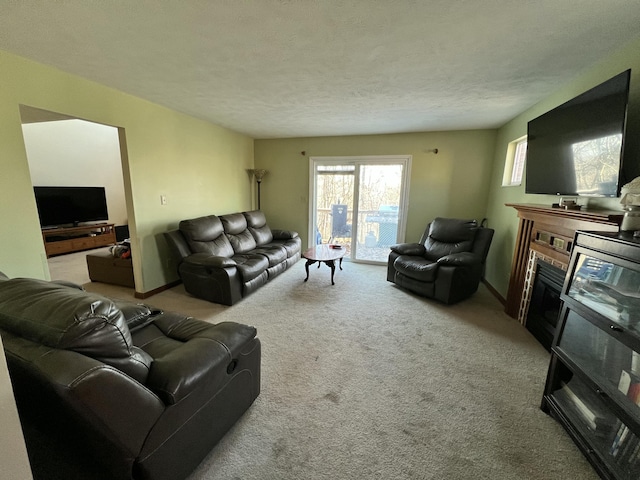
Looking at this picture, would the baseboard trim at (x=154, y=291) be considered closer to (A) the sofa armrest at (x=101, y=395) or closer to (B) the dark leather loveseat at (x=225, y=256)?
(B) the dark leather loveseat at (x=225, y=256)

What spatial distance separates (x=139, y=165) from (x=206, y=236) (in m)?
1.12

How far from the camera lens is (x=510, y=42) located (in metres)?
1.71

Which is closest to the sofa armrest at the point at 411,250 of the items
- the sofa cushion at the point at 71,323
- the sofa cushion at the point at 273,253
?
the sofa cushion at the point at 273,253

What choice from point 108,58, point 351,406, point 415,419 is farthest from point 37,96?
point 415,419

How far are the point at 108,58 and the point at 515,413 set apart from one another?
Result: 381cm

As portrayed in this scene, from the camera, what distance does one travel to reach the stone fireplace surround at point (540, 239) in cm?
188

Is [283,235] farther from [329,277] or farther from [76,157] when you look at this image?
[76,157]

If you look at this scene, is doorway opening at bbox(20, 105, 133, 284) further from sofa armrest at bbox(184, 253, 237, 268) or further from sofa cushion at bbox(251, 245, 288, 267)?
sofa cushion at bbox(251, 245, 288, 267)

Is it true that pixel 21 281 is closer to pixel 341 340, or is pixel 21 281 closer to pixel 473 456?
pixel 341 340

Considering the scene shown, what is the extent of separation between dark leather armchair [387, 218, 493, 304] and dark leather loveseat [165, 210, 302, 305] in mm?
1779

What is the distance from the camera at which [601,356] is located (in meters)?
1.42

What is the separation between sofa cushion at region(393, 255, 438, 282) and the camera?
10.4 feet

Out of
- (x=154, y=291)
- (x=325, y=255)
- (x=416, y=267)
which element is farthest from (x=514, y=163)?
(x=154, y=291)

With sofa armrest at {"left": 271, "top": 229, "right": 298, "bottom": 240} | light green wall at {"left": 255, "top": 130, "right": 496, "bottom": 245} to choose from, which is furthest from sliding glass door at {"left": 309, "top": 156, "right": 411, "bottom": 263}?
sofa armrest at {"left": 271, "top": 229, "right": 298, "bottom": 240}
